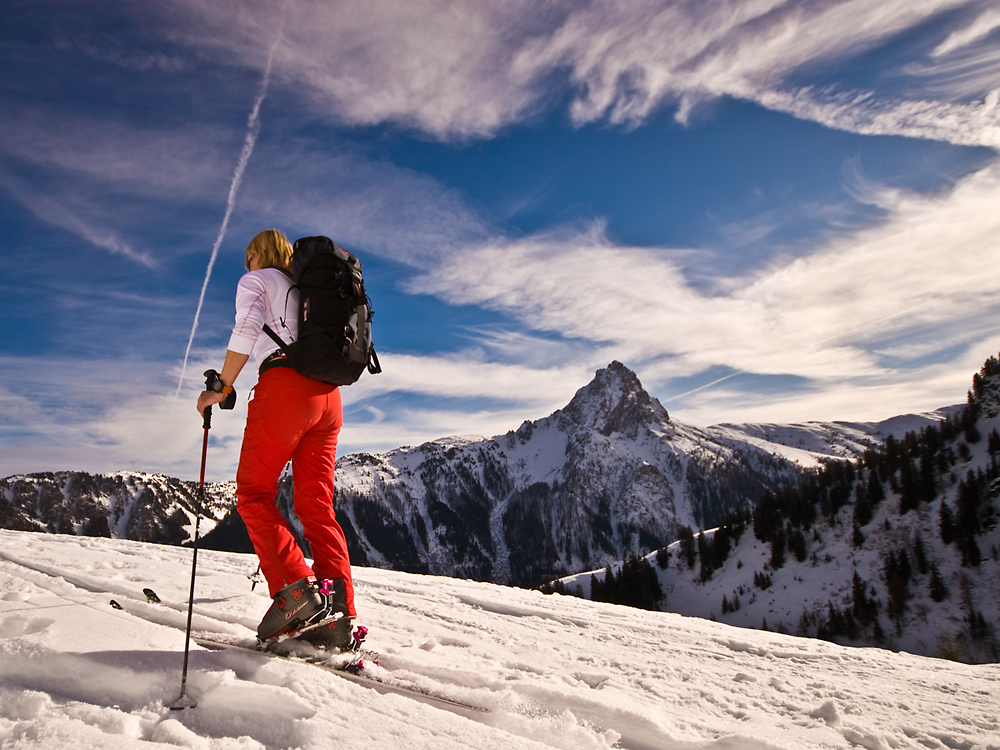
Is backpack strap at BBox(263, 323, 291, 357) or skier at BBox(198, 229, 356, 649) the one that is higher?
backpack strap at BBox(263, 323, 291, 357)

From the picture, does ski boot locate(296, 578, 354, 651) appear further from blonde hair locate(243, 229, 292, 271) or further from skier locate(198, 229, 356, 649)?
blonde hair locate(243, 229, 292, 271)

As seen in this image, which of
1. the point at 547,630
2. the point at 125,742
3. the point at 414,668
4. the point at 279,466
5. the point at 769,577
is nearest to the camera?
the point at 125,742

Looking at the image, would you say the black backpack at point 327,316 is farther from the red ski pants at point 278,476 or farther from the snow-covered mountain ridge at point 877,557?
the snow-covered mountain ridge at point 877,557

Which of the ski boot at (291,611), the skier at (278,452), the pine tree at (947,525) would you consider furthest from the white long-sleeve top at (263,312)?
the pine tree at (947,525)

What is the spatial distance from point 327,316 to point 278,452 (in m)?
1.15

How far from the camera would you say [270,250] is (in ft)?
14.9

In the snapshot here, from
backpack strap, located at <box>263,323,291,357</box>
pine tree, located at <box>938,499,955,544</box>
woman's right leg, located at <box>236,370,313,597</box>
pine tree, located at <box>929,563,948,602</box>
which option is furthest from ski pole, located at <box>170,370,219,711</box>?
pine tree, located at <box>938,499,955,544</box>

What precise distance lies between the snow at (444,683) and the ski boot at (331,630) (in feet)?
1.22

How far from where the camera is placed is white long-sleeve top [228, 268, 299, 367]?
4074 mm

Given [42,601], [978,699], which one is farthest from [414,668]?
[978,699]

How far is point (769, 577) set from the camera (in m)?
113

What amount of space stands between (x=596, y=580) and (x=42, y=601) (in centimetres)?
12878

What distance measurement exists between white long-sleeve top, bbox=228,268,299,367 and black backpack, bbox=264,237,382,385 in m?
0.06

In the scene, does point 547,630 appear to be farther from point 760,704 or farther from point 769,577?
point 769,577
